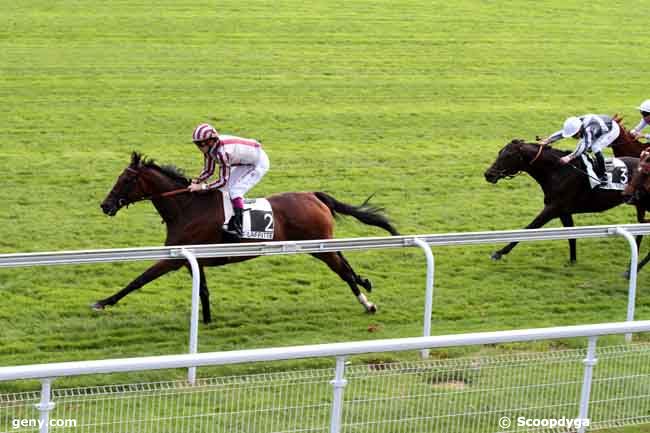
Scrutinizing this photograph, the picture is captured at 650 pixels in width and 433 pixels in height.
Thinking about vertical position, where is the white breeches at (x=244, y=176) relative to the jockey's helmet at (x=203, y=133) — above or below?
below

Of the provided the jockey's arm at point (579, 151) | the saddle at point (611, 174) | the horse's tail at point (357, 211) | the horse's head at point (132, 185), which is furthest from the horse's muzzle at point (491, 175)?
the horse's head at point (132, 185)

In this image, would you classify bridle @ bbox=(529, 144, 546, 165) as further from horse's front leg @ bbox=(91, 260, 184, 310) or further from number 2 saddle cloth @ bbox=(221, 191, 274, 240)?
horse's front leg @ bbox=(91, 260, 184, 310)

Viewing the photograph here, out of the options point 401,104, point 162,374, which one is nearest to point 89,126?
point 401,104

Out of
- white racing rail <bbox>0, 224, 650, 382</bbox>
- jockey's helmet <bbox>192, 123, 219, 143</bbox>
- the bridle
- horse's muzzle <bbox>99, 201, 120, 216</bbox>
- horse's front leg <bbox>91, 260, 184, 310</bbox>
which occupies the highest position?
the bridle

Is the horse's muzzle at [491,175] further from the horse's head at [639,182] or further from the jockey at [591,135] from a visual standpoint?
the horse's head at [639,182]

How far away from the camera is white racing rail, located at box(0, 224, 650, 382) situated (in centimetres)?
709

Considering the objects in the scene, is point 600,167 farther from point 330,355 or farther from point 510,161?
point 330,355

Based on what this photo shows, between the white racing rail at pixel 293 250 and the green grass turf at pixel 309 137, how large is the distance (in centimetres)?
59

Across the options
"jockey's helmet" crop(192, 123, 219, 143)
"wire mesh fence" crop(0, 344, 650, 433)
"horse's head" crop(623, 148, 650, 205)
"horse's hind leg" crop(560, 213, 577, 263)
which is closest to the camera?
"wire mesh fence" crop(0, 344, 650, 433)

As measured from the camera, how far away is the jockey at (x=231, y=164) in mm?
8555

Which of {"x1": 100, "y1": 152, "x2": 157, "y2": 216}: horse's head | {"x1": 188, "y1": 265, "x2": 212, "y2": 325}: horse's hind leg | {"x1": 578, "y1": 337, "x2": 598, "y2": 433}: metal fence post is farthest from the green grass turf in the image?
{"x1": 578, "y1": 337, "x2": 598, "y2": 433}: metal fence post

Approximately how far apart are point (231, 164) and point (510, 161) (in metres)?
3.07

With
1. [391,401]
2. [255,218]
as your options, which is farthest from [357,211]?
[391,401]

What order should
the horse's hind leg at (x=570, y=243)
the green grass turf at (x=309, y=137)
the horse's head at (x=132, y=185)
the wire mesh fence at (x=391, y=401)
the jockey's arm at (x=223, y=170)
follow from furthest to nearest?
the horse's hind leg at (x=570, y=243) → the green grass turf at (x=309, y=137) → the horse's head at (x=132, y=185) → the jockey's arm at (x=223, y=170) → the wire mesh fence at (x=391, y=401)
